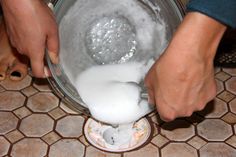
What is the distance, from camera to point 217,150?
0.92 m

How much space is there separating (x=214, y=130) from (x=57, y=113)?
350 mm

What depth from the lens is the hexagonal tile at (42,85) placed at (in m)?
1.09

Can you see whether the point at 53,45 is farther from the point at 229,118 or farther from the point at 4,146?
the point at 229,118

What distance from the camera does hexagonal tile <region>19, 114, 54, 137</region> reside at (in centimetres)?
97

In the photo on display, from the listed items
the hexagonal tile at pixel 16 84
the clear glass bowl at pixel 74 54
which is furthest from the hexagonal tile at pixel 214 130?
the hexagonal tile at pixel 16 84

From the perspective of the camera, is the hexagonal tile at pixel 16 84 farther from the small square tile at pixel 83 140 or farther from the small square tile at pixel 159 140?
the small square tile at pixel 159 140

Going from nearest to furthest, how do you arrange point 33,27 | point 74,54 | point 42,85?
point 33,27 → point 74,54 → point 42,85

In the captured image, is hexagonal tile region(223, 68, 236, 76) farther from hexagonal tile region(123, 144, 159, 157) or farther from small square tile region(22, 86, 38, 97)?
small square tile region(22, 86, 38, 97)

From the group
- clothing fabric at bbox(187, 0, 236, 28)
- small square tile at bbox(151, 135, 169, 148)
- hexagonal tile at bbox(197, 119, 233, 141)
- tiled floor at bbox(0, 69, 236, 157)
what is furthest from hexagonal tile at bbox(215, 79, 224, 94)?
clothing fabric at bbox(187, 0, 236, 28)

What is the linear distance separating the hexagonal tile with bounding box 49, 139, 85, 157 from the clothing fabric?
47 cm

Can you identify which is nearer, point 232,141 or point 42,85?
point 232,141

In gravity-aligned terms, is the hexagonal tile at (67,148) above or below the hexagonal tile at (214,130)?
below

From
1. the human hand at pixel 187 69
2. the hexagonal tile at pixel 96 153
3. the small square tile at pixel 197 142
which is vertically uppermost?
the human hand at pixel 187 69

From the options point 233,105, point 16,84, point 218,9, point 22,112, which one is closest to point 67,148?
point 22,112
